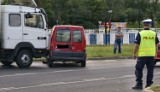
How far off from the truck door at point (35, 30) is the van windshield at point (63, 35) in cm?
57

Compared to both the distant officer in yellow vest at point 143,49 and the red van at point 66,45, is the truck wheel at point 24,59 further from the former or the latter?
the distant officer in yellow vest at point 143,49

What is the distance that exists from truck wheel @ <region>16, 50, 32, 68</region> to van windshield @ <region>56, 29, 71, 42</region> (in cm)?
150

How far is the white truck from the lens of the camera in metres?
20.1

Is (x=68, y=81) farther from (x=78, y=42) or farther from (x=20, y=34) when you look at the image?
(x=78, y=42)

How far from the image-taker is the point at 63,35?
21.2m

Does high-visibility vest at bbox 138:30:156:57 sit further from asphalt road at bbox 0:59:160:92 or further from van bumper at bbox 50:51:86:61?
van bumper at bbox 50:51:86:61

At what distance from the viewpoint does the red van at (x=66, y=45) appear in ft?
68.9

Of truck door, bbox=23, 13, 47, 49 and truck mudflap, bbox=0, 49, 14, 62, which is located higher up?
truck door, bbox=23, 13, 47, 49

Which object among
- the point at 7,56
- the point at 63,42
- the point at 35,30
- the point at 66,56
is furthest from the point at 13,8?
the point at 66,56

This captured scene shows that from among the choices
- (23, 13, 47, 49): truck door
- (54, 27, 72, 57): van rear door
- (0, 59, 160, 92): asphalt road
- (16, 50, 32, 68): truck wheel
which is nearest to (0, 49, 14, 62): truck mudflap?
(16, 50, 32, 68): truck wheel

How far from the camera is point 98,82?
14.8m

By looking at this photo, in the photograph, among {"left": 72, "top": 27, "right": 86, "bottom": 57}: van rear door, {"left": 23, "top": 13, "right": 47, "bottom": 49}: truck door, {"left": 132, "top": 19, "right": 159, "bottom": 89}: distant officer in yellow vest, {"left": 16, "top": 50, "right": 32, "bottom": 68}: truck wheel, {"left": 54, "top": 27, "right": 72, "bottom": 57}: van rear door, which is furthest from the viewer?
{"left": 72, "top": 27, "right": 86, "bottom": 57}: van rear door

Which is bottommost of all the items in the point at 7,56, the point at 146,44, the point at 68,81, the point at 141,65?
the point at 68,81

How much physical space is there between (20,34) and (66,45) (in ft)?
7.11
